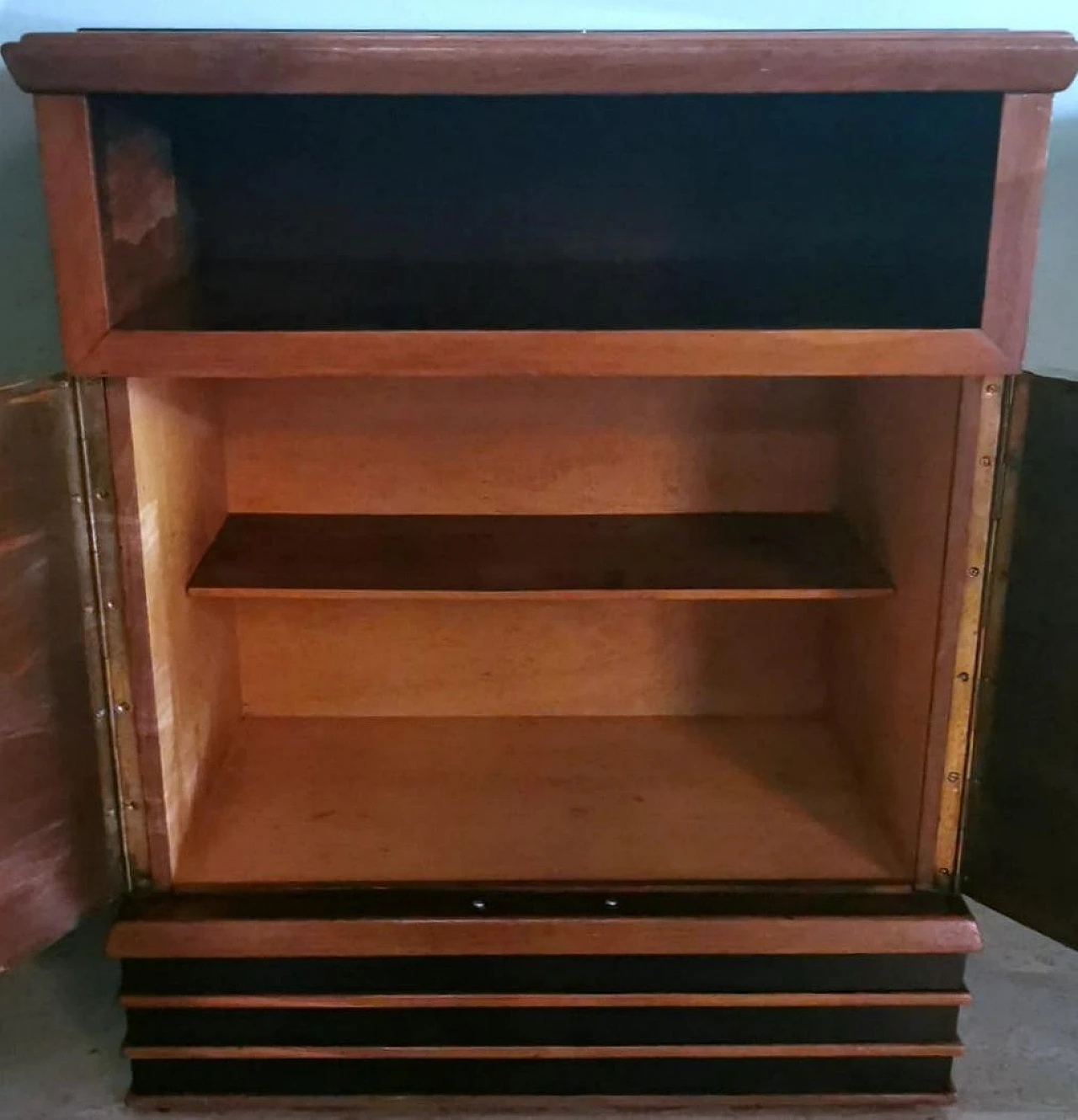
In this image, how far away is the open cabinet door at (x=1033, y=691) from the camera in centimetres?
109

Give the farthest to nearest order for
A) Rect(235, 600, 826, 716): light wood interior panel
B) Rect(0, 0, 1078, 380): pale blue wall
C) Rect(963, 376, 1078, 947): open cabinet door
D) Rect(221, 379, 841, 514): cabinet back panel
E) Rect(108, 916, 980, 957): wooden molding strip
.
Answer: Rect(235, 600, 826, 716): light wood interior panel < Rect(221, 379, 841, 514): cabinet back panel < Rect(0, 0, 1078, 380): pale blue wall < Rect(108, 916, 980, 957): wooden molding strip < Rect(963, 376, 1078, 947): open cabinet door

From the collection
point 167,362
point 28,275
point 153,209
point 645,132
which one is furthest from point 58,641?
point 645,132

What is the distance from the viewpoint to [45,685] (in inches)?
43.5

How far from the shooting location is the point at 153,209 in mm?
1235

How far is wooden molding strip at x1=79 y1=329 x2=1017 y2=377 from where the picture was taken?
1059mm

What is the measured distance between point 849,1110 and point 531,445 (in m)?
0.83

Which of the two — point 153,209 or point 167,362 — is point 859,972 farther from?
point 153,209

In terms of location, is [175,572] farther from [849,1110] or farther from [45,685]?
[849,1110]

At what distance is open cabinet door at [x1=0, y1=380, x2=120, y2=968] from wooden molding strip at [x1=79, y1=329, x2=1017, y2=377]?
0.28 feet

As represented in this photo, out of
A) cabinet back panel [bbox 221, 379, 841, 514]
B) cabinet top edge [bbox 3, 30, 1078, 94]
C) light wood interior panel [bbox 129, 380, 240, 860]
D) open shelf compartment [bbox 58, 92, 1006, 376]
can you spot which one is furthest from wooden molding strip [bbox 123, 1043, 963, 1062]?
cabinet top edge [bbox 3, 30, 1078, 94]

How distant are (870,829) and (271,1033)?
687 millimetres

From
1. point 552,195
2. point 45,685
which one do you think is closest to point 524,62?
point 552,195

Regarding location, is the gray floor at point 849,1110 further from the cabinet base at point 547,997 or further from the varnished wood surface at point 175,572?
the varnished wood surface at point 175,572

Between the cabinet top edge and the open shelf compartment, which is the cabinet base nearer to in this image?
→ the open shelf compartment
